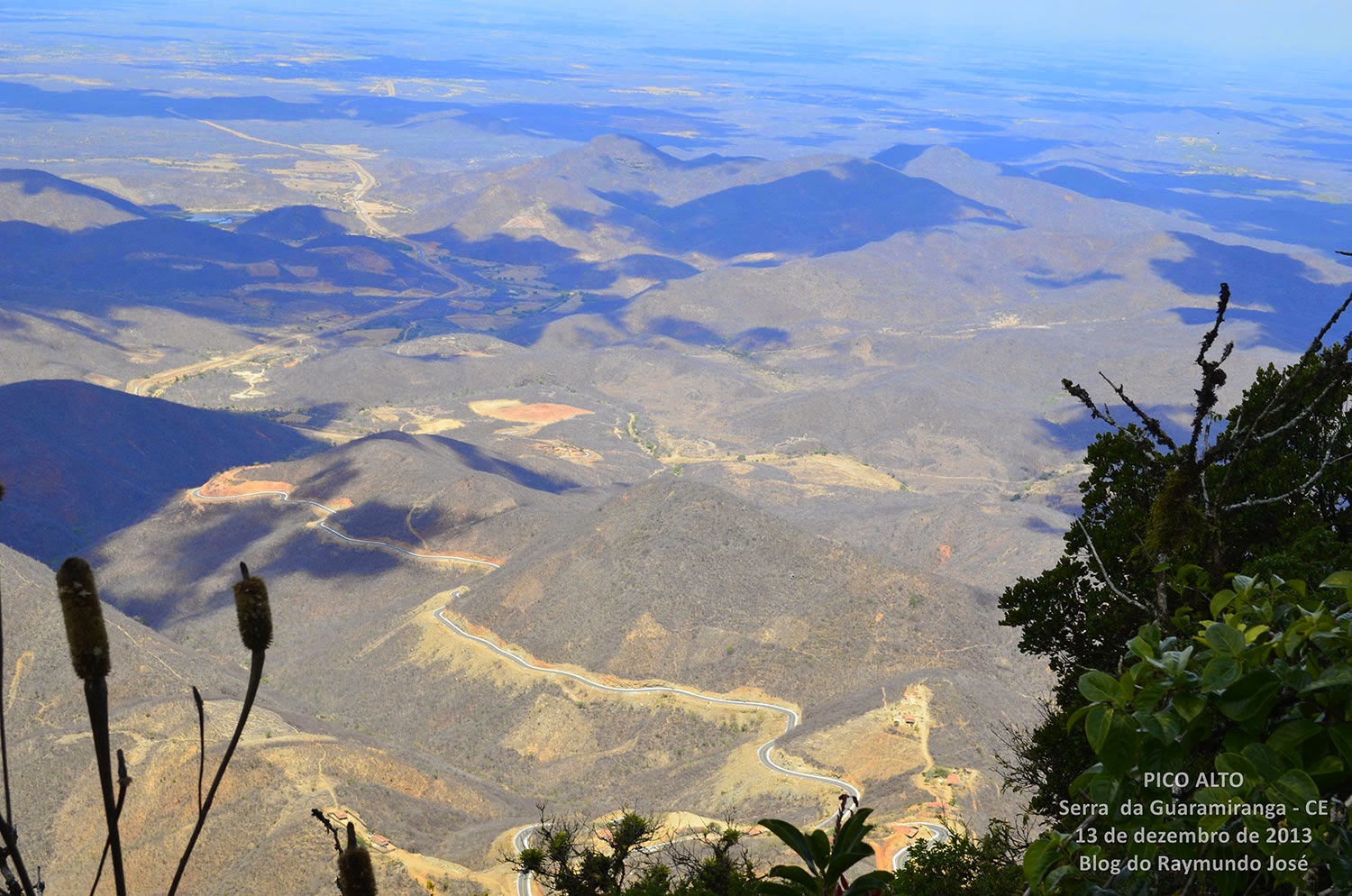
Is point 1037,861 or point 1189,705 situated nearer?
point 1189,705

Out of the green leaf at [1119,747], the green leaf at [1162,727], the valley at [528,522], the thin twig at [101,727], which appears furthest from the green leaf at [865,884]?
the valley at [528,522]

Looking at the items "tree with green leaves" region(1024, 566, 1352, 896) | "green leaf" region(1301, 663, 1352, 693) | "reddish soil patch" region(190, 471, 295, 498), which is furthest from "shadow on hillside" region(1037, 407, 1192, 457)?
"green leaf" region(1301, 663, 1352, 693)

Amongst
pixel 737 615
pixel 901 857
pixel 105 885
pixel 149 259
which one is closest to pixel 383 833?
pixel 105 885

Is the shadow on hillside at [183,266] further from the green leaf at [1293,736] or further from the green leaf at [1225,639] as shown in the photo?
the green leaf at [1293,736]

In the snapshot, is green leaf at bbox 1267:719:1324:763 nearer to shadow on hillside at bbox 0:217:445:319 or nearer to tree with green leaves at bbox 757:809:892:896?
tree with green leaves at bbox 757:809:892:896

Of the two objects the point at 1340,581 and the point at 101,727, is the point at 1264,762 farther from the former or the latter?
the point at 101,727

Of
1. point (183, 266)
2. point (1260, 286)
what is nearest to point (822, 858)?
point (183, 266)
